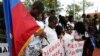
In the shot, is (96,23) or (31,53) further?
(96,23)

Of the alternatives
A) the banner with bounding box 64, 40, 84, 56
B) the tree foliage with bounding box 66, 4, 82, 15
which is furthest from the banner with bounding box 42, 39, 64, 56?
the tree foliage with bounding box 66, 4, 82, 15

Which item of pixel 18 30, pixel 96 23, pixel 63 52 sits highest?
pixel 18 30

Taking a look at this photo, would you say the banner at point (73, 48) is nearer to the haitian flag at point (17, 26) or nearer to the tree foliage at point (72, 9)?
the haitian flag at point (17, 26)

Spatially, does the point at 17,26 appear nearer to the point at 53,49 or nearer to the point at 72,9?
the point at 53,49

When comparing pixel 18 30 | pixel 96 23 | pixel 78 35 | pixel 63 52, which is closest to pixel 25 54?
pixel 18 30

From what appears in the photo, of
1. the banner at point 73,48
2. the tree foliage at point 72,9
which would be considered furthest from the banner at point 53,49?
the tree foliage at point 72,9

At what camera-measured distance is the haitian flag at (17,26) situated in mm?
4703

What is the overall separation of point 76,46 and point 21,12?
2481 millimetres

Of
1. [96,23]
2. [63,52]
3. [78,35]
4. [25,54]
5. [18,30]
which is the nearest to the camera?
[18,30]

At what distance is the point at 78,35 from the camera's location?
25.1 ft

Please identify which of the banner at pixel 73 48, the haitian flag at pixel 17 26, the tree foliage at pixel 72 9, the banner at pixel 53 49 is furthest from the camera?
the tree foliage at pixel 72 9

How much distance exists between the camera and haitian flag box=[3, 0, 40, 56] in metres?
4.70

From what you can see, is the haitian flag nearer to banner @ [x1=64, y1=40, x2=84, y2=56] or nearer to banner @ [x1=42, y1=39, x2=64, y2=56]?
banner @ [x1=42, y1=39, x2=64, y2=56]

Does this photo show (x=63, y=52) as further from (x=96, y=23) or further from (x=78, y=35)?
(x=96, y=23)
